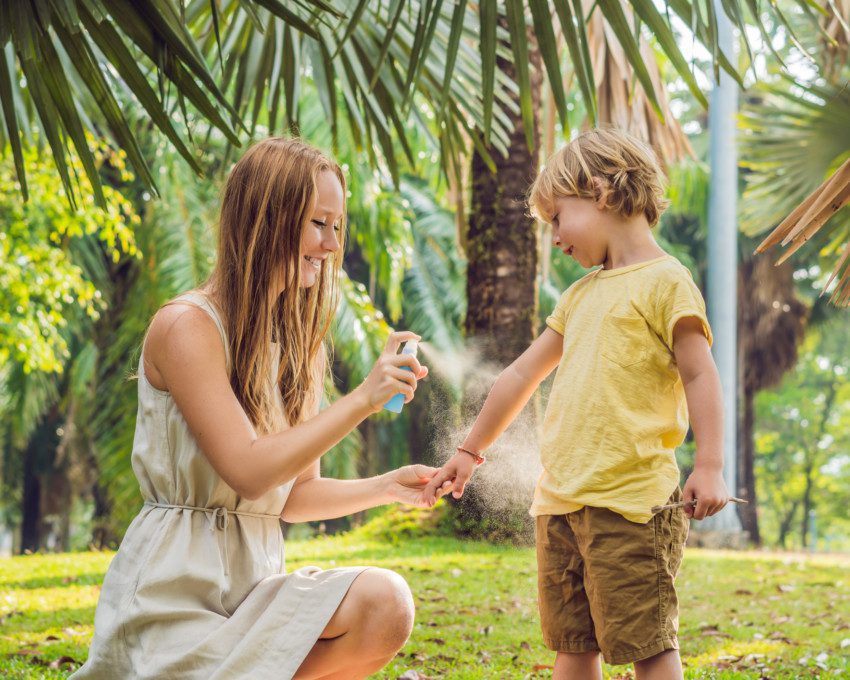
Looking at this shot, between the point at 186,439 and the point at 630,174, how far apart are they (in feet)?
4.25

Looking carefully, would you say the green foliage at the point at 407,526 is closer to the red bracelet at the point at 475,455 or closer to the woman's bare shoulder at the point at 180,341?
the red bracelet at the point at 475,455

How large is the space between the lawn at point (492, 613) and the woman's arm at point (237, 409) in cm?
150

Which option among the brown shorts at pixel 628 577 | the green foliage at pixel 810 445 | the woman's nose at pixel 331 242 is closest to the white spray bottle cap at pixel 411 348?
the woman's nose at pixel 331 242

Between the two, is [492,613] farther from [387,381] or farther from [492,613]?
[387,381]

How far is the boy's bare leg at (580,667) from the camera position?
2.43 m

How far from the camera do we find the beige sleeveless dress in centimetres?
201

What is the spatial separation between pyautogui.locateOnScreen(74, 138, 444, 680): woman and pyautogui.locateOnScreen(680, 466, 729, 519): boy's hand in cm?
68

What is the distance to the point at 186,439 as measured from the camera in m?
2.19

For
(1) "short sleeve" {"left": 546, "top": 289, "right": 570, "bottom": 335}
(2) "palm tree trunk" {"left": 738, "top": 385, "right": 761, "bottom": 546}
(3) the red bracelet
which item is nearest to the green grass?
(3) the red bracelet

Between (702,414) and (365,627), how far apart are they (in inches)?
35.6

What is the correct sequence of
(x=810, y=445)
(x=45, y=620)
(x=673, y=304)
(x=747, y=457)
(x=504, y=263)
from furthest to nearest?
(x=810, y=445) < (x=747, y=457) < (x=504, y=263) < (x=45, y=620) < (x=673, y=304)

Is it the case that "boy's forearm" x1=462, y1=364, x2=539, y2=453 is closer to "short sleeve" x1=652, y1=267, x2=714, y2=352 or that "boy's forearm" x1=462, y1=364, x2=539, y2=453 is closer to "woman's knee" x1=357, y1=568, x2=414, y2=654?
"short sleeve" x1=652, y1=267, x2=714, y2=352

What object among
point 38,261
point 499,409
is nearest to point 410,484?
point 499,409

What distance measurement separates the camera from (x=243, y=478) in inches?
83.0
